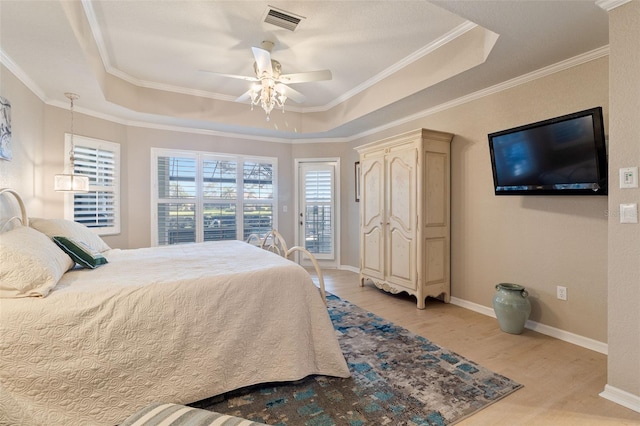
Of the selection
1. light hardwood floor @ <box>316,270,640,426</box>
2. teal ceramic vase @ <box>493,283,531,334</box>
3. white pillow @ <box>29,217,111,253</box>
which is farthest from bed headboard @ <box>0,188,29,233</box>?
teal ceramic vase @ <box>493,283,531,334</box>

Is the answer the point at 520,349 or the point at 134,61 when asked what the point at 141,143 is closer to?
the point at 134,61

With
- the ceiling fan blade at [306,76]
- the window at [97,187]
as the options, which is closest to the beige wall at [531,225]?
the ceiling fan blade at [306,76]

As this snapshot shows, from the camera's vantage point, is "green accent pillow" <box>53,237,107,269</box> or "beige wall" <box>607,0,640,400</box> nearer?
"beige wall" <box>607,0,640,400</box>

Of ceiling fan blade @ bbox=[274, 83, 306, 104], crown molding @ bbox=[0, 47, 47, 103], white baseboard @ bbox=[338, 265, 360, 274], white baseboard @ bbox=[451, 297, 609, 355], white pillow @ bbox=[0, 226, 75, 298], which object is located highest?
crown molding @ bbox=[0, 47, 47, 103]

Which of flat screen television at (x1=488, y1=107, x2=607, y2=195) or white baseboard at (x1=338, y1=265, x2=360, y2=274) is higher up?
flat screen television at (x1=488, y1=107, x2=607, y2=195)

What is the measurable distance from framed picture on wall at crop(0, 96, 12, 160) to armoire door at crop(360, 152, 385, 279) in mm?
3752

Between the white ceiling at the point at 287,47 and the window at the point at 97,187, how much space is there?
448 mm

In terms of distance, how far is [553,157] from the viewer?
2578 mm

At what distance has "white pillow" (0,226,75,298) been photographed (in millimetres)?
1502

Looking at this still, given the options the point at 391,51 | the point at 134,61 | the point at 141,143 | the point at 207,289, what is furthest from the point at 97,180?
the point at 391,51

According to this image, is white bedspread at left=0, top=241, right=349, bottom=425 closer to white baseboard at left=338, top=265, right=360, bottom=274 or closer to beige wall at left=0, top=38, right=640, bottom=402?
beige wall at left=0, top=38, right=640, bottom=402

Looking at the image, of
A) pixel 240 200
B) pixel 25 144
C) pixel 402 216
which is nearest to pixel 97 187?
pixel 25 144

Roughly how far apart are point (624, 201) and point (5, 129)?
4.64m

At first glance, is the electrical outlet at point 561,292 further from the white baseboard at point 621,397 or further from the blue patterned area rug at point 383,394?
the blue patterned area rug at point 383,394
